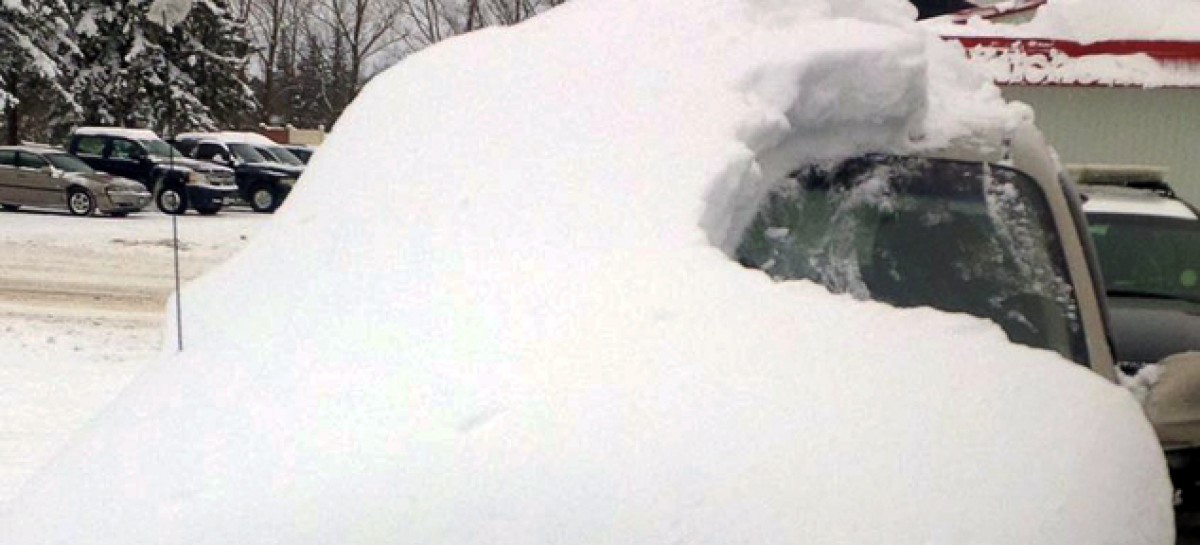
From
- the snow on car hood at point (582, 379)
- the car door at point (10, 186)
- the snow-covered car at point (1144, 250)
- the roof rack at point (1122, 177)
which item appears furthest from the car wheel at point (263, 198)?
the snow on car hood at point (582, 379)

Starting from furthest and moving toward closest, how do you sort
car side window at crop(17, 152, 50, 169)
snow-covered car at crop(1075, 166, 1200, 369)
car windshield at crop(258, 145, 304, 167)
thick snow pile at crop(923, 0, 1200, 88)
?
car windshield at crop(258, 145, 304, 167)
car side window at crop(17, 152, 50, 169)
thick snow pile at crop(923, 0, 1200, 88)
snow-covered car at crop(1075, 166, 1200, 369)

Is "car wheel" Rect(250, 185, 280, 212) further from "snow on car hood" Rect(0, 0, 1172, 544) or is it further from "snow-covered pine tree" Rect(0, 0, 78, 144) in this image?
"snow on car hood" Rect(0, 0, 1172, 544)

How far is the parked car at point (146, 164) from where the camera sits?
25703mm

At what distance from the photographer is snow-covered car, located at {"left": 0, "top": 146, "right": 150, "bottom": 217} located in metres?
23.9

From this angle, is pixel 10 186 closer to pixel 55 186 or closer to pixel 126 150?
pixel 55 186

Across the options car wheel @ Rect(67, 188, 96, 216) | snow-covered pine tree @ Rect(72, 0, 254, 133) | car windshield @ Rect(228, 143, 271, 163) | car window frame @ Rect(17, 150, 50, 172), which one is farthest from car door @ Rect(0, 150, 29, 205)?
snow-covered pine tree @ Rect(72, 0, 254, 133)

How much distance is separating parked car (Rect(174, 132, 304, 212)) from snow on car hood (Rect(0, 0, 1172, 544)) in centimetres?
2415

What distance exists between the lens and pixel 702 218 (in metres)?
2.61

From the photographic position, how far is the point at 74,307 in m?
13.5

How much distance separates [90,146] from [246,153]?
131 inches

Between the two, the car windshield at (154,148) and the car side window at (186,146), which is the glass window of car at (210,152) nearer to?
the car side window at (186,146)

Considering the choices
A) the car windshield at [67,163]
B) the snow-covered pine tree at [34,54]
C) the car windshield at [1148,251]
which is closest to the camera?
the car windshield at [1148,251]

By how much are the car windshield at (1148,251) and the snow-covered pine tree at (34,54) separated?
27.8 metres

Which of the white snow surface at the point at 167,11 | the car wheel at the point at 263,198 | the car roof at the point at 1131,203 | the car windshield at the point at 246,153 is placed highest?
the white snow surface at the point at 167,11
